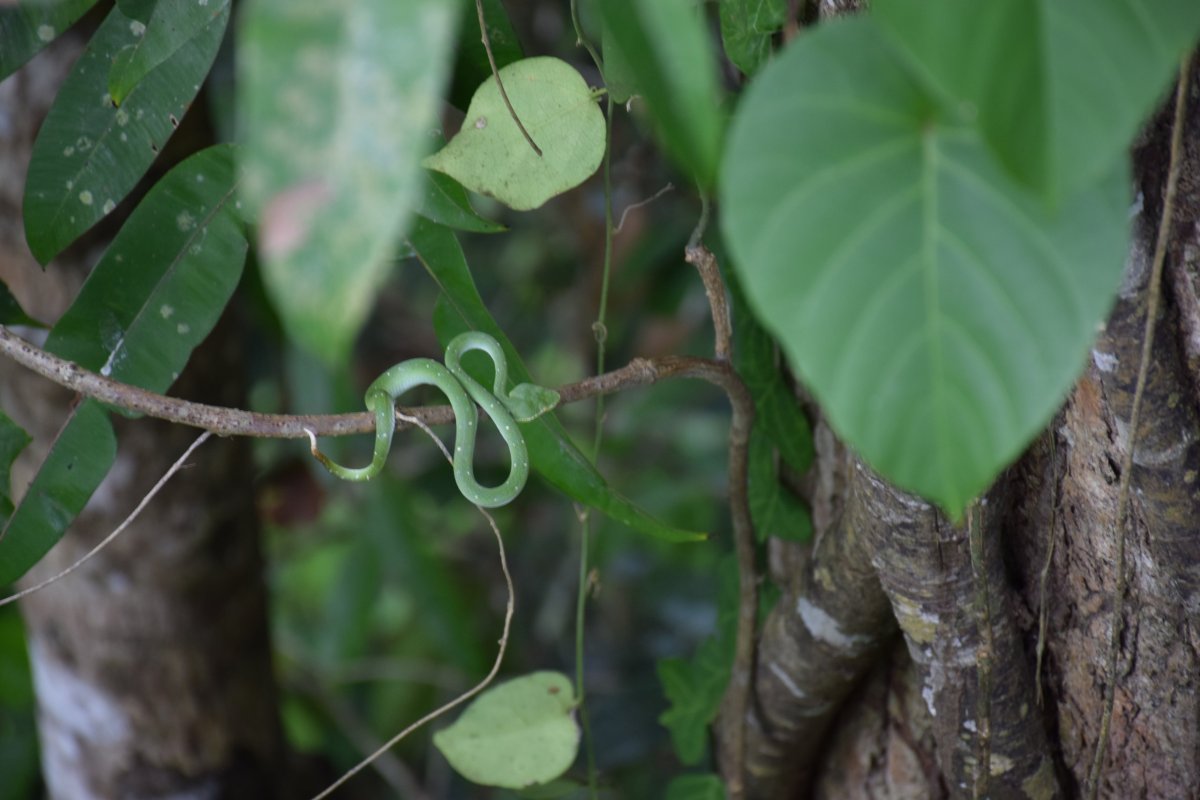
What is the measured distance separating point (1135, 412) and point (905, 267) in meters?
0.32

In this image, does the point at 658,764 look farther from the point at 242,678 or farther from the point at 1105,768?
the point at 1105,768

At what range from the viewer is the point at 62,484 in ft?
2.63

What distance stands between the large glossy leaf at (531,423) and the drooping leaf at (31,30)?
0.32m

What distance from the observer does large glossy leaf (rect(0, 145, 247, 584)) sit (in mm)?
801

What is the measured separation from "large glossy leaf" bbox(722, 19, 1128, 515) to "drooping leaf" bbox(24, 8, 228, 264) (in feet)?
1.88

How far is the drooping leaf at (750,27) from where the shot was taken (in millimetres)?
711

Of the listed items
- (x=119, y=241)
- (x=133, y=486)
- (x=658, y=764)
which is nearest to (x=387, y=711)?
(x=658, y=764)

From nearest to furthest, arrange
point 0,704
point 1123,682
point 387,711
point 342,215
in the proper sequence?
point 342,215 → point 1123,682 → point 0,704 → point 387,711

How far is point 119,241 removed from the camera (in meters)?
0.80

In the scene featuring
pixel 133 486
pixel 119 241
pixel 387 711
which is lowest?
A: pixel 387 711


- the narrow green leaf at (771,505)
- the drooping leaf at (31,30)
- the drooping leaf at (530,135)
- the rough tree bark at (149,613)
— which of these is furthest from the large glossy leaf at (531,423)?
the rough tree bark at (149,613)

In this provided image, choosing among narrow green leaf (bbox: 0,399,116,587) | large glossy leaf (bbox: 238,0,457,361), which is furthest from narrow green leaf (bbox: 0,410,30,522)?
large glossy leaf (bbox: 238,0,457,361)

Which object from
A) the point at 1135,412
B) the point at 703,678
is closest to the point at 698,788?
the point at 703,678

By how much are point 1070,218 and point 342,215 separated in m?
0.28
